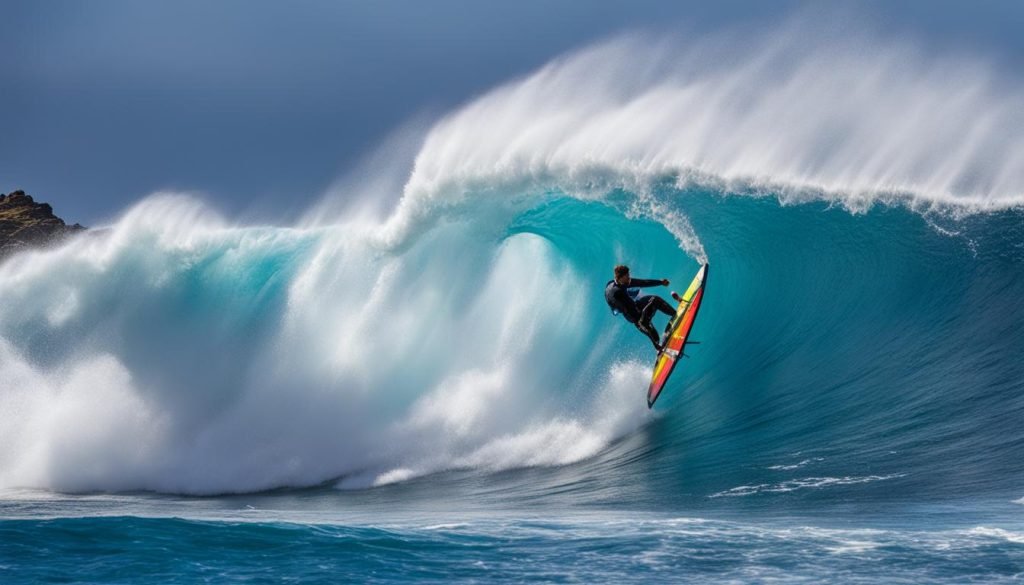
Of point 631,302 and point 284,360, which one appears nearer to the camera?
point 631,302

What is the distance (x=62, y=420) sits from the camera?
12.6 metres

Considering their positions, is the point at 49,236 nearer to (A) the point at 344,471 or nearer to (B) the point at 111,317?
(B) the point at 111,317

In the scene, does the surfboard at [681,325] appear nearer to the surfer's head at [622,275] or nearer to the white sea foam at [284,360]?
the surfer's head at [622,275]

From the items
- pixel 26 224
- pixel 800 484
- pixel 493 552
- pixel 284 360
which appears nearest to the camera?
pixel 493 552

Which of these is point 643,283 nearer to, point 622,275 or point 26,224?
point 622,275

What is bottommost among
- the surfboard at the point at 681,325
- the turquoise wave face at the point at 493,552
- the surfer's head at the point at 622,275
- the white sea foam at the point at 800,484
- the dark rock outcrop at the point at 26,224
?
the turquoise wave face at the point at 493,552

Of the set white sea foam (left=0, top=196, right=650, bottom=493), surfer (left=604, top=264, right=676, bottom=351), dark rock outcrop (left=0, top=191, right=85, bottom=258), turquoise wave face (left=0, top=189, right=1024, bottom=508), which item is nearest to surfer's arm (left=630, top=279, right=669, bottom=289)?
surfer (left=604, top=264, right=676, bottom=351)

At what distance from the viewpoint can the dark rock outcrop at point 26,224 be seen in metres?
39.2

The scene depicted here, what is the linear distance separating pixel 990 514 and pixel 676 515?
7.43 feet

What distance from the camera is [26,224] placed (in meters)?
40.5

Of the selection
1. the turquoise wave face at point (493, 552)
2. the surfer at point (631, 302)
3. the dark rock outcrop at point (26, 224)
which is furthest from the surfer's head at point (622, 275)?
the dark rock outcrop at point (26, 224)

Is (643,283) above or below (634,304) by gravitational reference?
above

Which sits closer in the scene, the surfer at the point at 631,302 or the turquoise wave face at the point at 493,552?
the turquoise wave face at the point at 493,552

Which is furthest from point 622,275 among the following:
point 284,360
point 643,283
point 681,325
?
point 284,360
